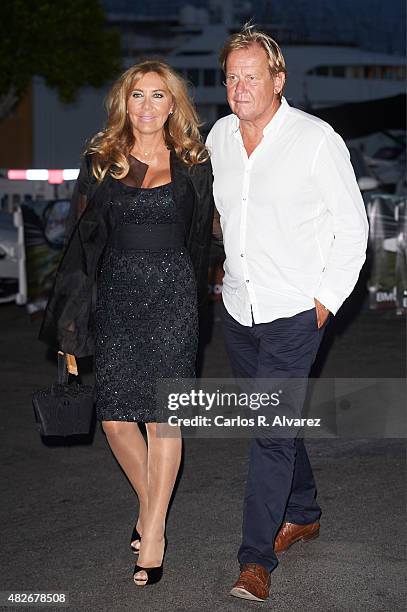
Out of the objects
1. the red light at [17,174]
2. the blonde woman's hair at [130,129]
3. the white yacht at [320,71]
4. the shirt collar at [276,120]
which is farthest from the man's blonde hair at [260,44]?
the white yacht at [320,71]

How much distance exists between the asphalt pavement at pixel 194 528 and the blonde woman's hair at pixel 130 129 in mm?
1255

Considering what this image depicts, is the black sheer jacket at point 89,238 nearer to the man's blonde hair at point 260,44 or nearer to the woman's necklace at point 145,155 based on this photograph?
the woman's necklace at point 145,155

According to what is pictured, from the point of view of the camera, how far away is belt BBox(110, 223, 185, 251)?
14.3 ft

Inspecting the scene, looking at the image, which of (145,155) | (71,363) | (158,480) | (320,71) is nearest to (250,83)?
(145,155)

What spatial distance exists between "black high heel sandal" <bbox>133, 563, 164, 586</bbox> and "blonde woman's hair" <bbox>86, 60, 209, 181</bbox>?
1478 millimetres

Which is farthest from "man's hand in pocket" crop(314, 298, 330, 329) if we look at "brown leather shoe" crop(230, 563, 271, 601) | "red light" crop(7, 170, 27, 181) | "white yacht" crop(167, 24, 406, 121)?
"white yacht" crop(167, 24, 406, 121)

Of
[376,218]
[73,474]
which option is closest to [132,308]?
[73,474]

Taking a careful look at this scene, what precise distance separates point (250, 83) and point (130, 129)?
51 centimetres

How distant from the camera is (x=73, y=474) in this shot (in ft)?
19.8

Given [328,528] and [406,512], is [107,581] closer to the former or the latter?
[328,528]

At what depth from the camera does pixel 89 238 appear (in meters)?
4.40

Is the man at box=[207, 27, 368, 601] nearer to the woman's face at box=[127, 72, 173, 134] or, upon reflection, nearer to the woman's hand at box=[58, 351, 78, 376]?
the woman's face at box=[127, 72, 173, 134]

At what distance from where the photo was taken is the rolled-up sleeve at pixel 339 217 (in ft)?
13.9

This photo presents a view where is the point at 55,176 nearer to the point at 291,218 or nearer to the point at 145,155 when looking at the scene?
the point at 145,155
